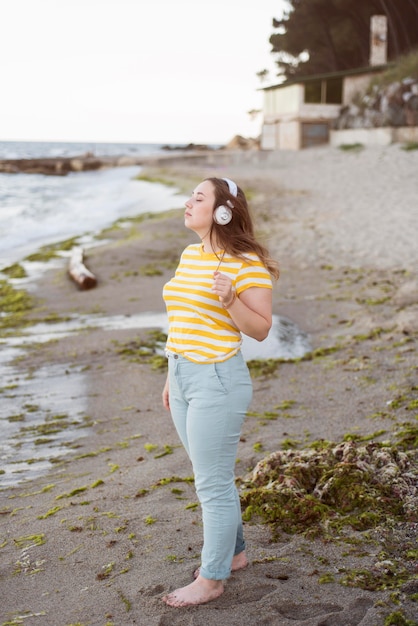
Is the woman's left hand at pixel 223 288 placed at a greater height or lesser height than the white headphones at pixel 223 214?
lesser

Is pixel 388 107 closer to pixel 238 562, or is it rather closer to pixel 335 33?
pixel 335 33

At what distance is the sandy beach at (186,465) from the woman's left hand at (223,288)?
127cm

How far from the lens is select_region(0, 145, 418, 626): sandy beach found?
282 cm

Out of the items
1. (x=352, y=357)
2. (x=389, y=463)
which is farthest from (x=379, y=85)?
(x=389, y=463)

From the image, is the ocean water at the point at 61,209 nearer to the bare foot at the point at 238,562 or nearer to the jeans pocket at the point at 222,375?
the bare foot at the point at 238,562

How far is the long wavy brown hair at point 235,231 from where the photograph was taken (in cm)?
268

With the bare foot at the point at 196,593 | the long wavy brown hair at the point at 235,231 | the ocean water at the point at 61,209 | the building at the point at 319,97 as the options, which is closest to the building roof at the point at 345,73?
the building at the point at 319,97

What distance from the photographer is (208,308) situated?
2664 mm

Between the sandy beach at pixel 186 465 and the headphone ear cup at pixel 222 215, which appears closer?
the headphone ear cup at pixel 222 215

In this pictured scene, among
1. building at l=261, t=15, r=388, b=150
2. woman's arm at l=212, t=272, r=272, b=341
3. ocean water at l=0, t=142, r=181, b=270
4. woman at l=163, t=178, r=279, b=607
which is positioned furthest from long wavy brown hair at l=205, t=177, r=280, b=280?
building at l=261, t=15, r=388, b=150

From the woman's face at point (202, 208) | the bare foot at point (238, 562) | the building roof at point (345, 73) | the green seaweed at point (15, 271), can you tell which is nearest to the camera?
the woman's face at point (202, 208)

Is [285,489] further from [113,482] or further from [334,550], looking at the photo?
[113,482]

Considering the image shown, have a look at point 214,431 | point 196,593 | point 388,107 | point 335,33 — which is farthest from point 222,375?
point 335,33

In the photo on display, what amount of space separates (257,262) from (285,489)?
1.46m
